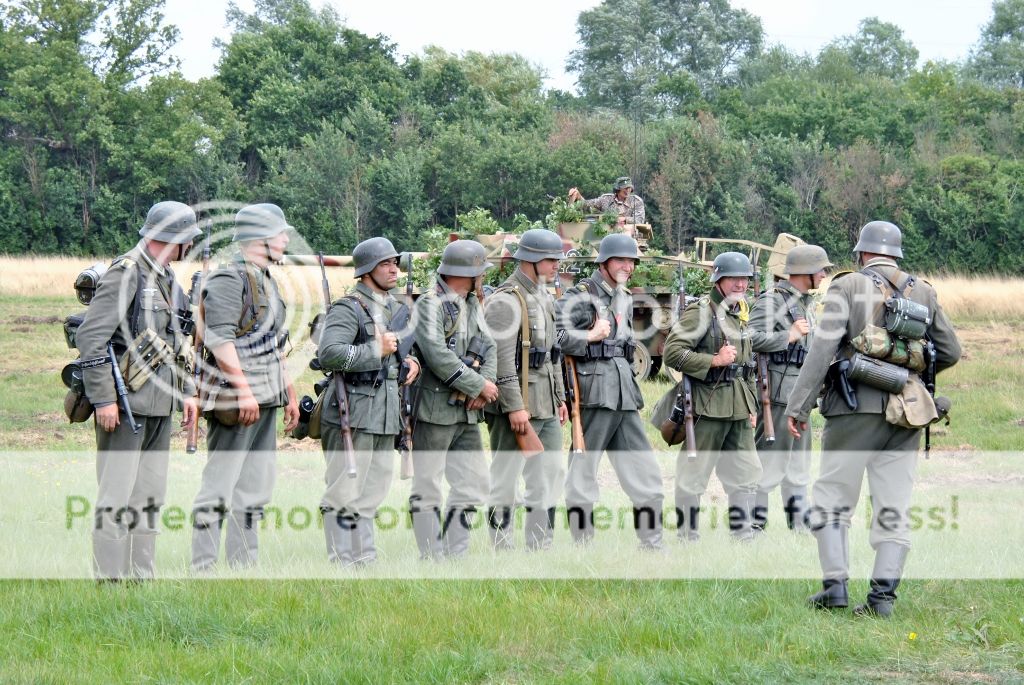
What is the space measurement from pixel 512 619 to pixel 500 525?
204cm

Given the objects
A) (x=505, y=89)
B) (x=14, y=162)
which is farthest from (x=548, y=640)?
(x=505, y=89)

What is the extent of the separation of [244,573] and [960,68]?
5856 centimetres

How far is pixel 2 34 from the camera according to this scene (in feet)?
129

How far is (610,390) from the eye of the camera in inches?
344

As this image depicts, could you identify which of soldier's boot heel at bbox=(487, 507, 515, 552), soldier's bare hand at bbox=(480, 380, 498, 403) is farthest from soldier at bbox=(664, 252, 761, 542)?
soldier's bare hand at bbox=(480, 380, 498, 403)

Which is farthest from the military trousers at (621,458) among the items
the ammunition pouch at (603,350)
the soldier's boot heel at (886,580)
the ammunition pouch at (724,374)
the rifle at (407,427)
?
the soldier's boot heel at (886,580)

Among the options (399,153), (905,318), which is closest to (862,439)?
(905,318)

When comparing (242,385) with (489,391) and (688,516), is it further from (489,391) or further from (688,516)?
(688,516)

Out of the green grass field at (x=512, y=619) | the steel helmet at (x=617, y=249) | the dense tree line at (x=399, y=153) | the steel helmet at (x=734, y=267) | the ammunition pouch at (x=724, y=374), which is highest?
the dense tree line at (x=399, y=153)

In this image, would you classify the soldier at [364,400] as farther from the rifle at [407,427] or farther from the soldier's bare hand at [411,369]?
the rifle at [407,427]

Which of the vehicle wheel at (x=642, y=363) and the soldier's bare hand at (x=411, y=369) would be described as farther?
the vehicle wheel at (x=642, y=363)

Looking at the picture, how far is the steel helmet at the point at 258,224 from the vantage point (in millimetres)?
7836

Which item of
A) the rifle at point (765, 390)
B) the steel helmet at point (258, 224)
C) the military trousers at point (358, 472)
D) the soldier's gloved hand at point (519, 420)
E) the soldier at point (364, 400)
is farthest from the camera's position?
the rifle at point (765, 390)

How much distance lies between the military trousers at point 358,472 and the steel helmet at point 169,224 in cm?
140
